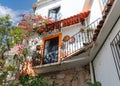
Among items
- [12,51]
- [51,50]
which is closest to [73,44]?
[51,50]

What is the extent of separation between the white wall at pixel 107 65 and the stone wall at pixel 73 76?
1430 millimetres

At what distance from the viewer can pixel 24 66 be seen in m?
9.99

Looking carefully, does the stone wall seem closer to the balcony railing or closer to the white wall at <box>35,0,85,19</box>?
the balcony railing

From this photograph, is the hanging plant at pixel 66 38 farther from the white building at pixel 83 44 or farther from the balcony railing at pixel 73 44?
the balcony railing at pixel 73 44

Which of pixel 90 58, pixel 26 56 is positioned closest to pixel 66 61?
pixel 90 58

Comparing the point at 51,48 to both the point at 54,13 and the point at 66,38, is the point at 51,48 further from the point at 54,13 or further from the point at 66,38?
the point at 54,13

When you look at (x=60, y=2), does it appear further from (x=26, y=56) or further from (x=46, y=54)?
(x=26, y=56)

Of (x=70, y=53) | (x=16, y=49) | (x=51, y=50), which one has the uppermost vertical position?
(x=51, y=50)

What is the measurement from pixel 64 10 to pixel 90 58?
25.6 feet

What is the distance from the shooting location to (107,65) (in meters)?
6.63

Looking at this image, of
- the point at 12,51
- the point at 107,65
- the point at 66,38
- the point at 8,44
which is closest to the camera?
the point at 107,65

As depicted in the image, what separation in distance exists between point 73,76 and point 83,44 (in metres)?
2.01

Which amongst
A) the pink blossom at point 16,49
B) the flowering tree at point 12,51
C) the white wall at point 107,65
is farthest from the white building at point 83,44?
the pink blossom at point 16,49

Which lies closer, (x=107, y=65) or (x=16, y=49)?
(x=107, y=65)
